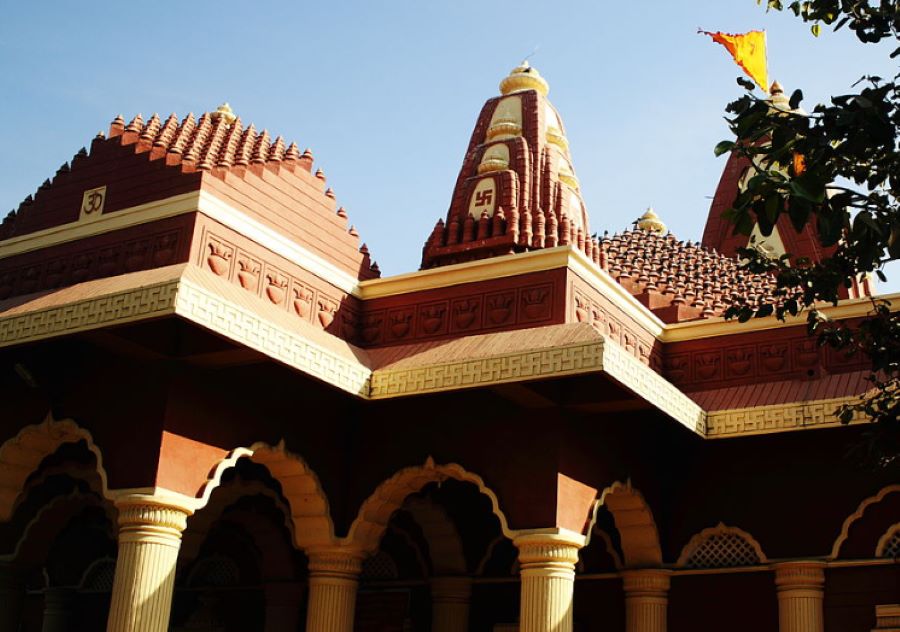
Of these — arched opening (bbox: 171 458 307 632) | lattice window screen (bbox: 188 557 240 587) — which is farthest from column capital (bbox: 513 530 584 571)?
lattice window screen (bbox: 188 557 240 587)

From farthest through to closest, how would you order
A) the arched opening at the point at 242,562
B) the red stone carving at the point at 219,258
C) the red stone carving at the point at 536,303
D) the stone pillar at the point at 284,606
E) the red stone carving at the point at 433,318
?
the stone pillar at the point at 284,606 → the arched opening at the point at 242,562 → the red stone carving at the point at 433,318 → the red stone carving at the point at 536,303 → the red stone carving at the point at 219,258

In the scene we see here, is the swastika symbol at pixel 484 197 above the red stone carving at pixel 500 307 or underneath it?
above

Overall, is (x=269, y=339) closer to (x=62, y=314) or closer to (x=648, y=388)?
(x=62, y=314)

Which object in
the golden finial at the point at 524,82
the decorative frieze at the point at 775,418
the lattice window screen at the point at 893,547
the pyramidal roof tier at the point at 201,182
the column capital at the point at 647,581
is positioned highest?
the golden finial at the point at 524,82

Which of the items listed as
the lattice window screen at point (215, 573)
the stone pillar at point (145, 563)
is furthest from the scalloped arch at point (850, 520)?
the lattice window screen at point (215, 573)

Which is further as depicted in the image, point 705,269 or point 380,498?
point 705,269

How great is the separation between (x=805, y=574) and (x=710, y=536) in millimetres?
953

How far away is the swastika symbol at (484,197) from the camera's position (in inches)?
450

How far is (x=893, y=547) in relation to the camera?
31.8 feet

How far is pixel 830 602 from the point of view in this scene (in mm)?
9750

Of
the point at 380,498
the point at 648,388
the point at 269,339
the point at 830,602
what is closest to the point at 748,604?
the point at 830,602

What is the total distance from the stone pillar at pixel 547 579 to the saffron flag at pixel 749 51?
25.2 ft

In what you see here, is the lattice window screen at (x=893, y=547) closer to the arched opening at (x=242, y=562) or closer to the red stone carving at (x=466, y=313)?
the red stone carving at (x=466, y=313)

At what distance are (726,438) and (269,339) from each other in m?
4.20
